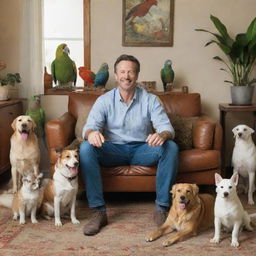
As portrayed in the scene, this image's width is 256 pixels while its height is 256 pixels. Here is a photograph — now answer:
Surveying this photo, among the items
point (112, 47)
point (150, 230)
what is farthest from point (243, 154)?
point (112, 47)

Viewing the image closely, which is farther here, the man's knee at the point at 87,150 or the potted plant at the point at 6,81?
the potted plant at the point at 6,81

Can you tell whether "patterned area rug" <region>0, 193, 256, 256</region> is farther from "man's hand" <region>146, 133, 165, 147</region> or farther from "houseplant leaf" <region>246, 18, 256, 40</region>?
"houseplant leaf" <region>246, 18, 256, 40</region>

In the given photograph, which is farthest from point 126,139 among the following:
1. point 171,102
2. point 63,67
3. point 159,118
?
point 63,67

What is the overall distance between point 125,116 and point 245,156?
0.99 m

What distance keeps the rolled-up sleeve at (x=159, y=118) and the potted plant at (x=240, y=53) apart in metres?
1.10

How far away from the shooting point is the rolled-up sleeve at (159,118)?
2.71 m

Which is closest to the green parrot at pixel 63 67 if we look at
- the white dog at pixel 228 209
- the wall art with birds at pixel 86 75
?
the wall art with birds at pixel 86 75

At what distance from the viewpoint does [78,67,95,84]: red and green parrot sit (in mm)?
3727

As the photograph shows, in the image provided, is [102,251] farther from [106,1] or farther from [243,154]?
[106,1]

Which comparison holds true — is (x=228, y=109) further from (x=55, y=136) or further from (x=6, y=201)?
(x=6, y=201)

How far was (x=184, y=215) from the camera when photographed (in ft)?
7.81

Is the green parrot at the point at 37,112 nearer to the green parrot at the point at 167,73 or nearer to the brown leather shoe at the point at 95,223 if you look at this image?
the green parrot at the point at 167,73

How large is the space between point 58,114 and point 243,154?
5.89 feet

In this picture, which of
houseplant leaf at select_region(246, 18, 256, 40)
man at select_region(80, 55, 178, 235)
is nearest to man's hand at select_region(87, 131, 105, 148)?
man at select_region(80, 55, 178, 235)
